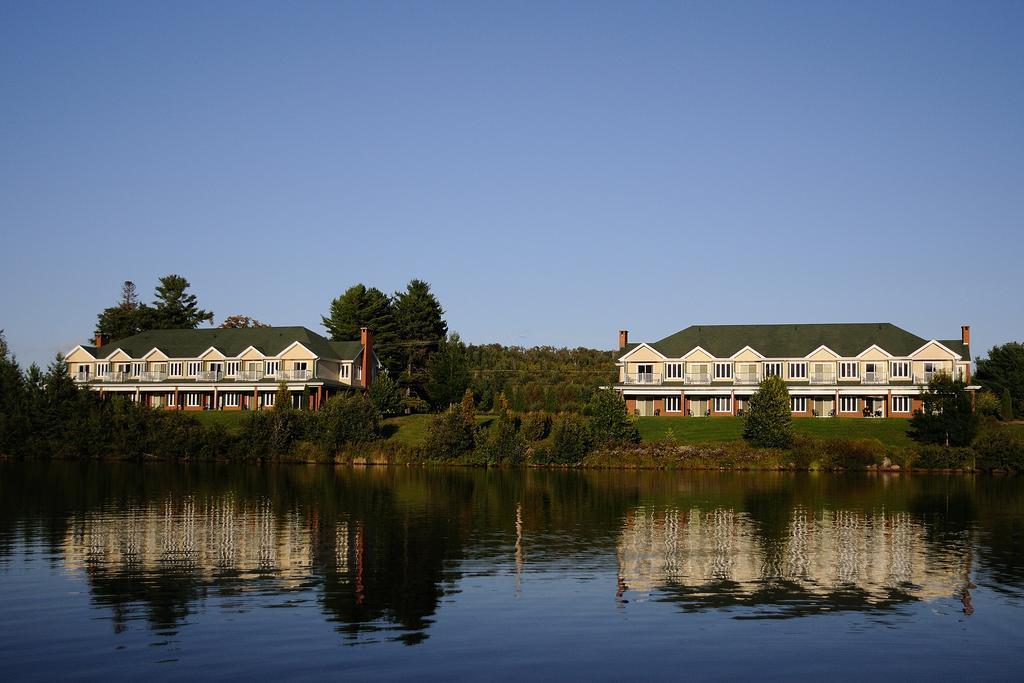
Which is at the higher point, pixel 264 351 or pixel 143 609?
pixel 264 351

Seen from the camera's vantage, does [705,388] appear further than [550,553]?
Yes

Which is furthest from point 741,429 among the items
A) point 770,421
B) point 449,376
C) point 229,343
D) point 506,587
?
point 506,587

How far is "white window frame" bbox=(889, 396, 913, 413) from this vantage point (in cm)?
8750

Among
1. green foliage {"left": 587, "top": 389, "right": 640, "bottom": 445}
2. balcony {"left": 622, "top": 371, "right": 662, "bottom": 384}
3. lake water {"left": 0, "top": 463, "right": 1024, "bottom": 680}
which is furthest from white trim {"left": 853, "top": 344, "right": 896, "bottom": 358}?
lake water {"left": 0, "top": 463, "right": 1024, "bottom": 680}

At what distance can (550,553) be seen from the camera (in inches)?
1212

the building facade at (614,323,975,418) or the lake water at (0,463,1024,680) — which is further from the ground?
the building facade at (614,323,975,418)

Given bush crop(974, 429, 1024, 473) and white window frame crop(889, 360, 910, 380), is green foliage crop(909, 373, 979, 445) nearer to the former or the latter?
bush crop(974, 429, 1024, 473)

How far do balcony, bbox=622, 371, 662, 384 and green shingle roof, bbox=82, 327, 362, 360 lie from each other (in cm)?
2832

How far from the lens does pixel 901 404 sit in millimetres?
87812

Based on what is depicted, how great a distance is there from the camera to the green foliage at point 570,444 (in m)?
72.9

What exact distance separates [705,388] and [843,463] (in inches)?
889

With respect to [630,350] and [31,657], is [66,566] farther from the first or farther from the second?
[630,350]

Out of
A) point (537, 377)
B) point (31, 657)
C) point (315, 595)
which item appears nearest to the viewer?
point (31, 657)

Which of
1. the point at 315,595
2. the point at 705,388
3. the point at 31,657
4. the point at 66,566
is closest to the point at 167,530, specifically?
the point at 66,566
